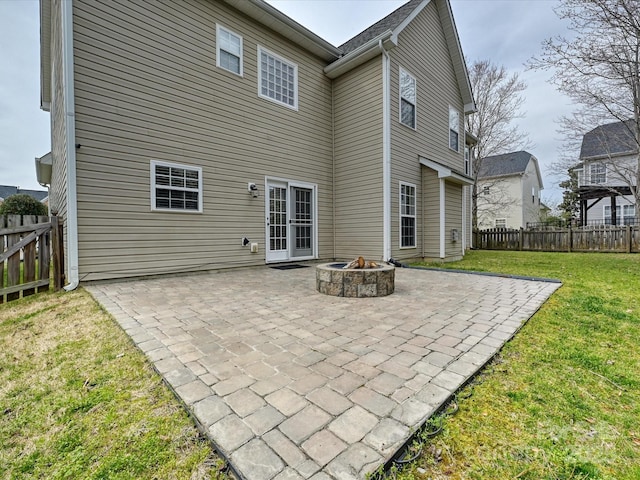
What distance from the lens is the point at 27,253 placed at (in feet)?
15.2

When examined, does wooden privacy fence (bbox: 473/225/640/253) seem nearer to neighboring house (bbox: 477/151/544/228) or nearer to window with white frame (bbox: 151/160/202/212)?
neighboring house (bbox: 477/151/544/228)

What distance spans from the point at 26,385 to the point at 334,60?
9644 mm

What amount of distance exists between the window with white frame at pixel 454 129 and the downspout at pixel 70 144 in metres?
10.8

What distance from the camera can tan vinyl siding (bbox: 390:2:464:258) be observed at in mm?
8062

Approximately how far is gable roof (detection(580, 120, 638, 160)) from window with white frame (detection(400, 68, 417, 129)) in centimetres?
836

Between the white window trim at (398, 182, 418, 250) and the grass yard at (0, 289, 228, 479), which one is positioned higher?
the white window trim at (398, 182, 418, 250)

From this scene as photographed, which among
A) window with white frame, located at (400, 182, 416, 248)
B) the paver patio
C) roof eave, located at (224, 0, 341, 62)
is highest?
roof eave, located at (224, 0, 341, 62)

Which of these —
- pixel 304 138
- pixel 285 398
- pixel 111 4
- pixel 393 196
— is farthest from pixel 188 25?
pixel 285 398

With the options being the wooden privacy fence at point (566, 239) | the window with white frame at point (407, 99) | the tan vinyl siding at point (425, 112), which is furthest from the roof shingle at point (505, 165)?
the window with white frame at point (407, 99)

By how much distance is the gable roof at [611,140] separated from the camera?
1187 centimetres

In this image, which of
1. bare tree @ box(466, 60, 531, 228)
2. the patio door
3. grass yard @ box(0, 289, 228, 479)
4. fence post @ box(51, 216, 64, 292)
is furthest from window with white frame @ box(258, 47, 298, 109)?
bare tree @ box(466, 60, 531, 228)

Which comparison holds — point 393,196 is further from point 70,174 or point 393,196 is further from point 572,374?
point 70,174

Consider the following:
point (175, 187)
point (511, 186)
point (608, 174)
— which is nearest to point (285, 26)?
point (175, 187)

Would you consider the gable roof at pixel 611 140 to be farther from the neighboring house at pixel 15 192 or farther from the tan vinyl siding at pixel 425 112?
the neighboring house at pixel 15 192
